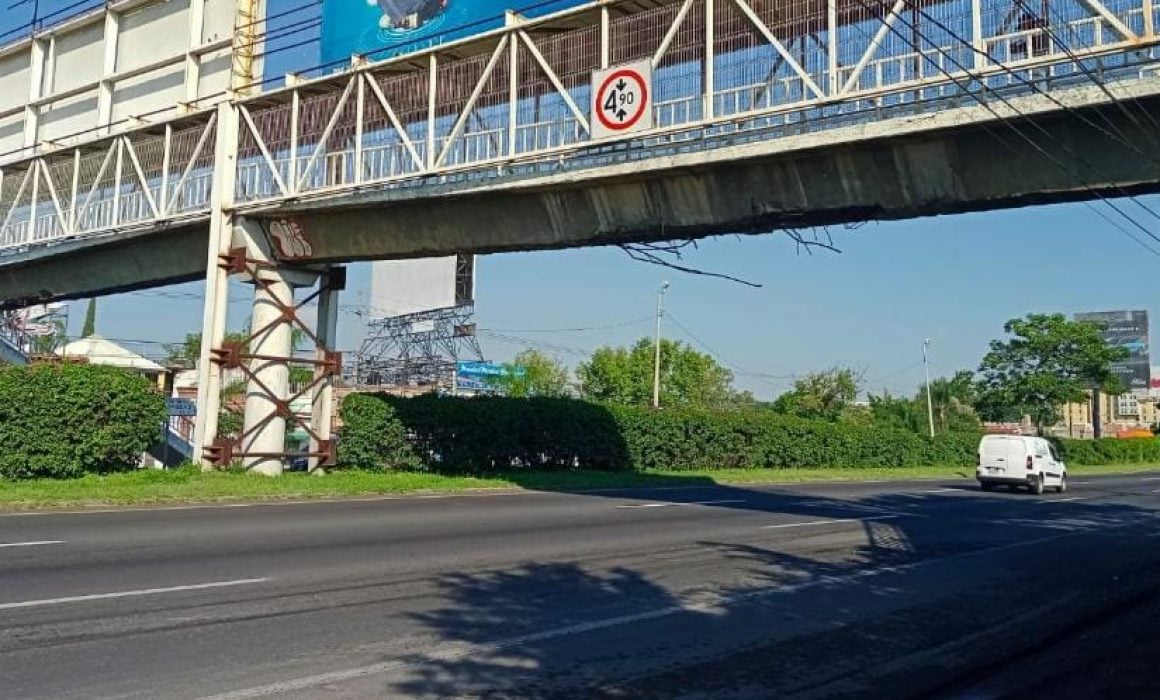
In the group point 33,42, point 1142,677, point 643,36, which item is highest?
point 33,42

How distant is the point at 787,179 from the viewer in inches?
691

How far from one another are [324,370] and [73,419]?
6081 mm

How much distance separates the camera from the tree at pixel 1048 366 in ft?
214

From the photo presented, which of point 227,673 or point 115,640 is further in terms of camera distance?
point 115,640

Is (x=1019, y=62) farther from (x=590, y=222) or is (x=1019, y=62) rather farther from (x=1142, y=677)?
(x=1142, y=677)

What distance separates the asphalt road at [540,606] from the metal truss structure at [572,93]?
22.1 feet

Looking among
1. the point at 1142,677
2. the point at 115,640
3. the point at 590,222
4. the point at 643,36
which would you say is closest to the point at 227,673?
the point at 115,640

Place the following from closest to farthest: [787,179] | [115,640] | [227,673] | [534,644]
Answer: [227,673], [115,640], [534,644], [787,179]

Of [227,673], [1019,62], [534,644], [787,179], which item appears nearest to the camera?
[227,673]

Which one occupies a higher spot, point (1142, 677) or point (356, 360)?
point (356, 360)

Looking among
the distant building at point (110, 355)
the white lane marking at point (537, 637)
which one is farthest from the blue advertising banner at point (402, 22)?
the distant building at point (110, 355)

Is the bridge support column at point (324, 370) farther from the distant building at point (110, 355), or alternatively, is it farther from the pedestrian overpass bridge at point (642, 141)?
the distant building at point (110, 355)

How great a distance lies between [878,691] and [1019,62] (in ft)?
35.8

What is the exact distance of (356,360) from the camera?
70938 mm
